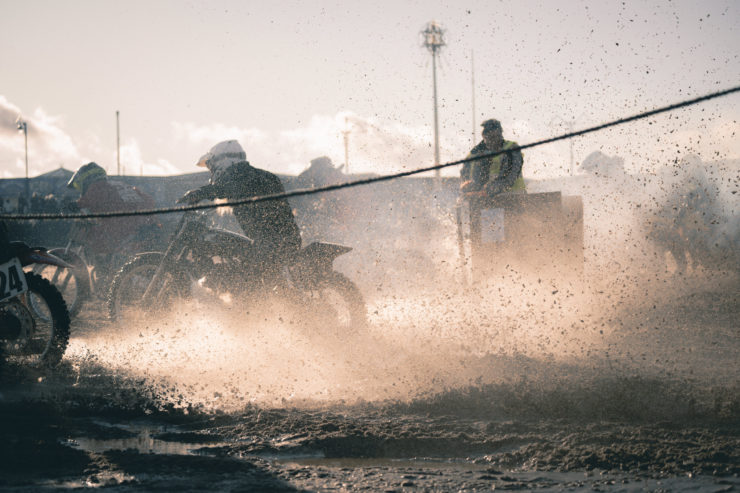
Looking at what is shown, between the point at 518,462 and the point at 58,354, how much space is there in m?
3.69

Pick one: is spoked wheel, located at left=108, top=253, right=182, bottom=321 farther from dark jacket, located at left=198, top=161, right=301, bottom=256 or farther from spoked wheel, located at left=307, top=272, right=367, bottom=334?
spoked wheel, located at left=307, top=272, right=367, bottom=334

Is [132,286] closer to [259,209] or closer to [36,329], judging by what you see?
[36,329]

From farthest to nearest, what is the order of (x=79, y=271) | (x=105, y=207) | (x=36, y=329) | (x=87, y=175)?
(x=87, y=175), (x=105, y=207), (x=79, y=271), (x=36, y=329)

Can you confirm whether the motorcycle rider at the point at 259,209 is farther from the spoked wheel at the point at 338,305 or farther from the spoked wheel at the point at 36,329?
the spoked wheel at the point at 36,329

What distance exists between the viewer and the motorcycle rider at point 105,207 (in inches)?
356

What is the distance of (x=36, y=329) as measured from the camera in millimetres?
4855

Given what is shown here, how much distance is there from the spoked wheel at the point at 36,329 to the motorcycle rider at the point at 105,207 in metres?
4.15

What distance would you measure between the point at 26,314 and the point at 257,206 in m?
1.98

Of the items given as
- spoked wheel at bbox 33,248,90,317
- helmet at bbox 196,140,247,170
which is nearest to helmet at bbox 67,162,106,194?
spoked wheel at bbox 33,248,90,317

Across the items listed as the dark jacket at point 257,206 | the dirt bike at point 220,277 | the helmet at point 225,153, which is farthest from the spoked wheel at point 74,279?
the dark jacket at point 257,206

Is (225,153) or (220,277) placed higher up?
(225,153)

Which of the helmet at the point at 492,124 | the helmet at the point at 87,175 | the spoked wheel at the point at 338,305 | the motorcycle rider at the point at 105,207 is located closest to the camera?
the spoked wheel at the point at 338,305

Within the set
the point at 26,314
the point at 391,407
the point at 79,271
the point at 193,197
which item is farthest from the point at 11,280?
the point at 79,271

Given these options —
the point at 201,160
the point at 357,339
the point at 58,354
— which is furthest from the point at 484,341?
the point at 58,354
